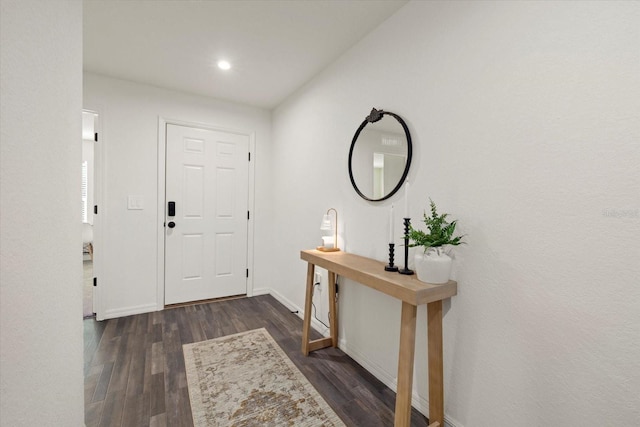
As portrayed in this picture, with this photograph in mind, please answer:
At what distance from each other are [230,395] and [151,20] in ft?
8.08

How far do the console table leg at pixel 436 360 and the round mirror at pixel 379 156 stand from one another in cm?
74

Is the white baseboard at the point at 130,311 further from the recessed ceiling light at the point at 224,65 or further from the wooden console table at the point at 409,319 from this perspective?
the recessed ceiling light at the point at 224,65

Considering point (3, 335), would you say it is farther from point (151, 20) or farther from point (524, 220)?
point (151, 20)

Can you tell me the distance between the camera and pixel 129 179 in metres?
2.93

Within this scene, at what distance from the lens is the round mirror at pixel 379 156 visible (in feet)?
5.80

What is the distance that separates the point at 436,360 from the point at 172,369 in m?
1.72

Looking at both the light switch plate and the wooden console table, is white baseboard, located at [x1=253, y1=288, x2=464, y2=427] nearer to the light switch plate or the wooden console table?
the wooden console table

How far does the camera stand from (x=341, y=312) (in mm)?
2316

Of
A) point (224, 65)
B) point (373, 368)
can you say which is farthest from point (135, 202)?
point (373, 368)

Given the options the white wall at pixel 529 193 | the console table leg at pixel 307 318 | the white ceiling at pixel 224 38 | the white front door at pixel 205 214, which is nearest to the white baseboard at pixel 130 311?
the white front door at pixel 205 214

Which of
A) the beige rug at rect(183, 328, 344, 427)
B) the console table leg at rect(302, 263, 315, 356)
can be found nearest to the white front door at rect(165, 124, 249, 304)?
the beige rug at rect(183, 328, 344, 427)

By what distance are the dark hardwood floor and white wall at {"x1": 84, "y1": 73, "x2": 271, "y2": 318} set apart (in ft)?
0.98

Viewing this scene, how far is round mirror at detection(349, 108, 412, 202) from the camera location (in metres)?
1.77

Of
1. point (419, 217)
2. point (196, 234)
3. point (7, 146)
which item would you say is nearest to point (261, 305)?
point (196, 234)
